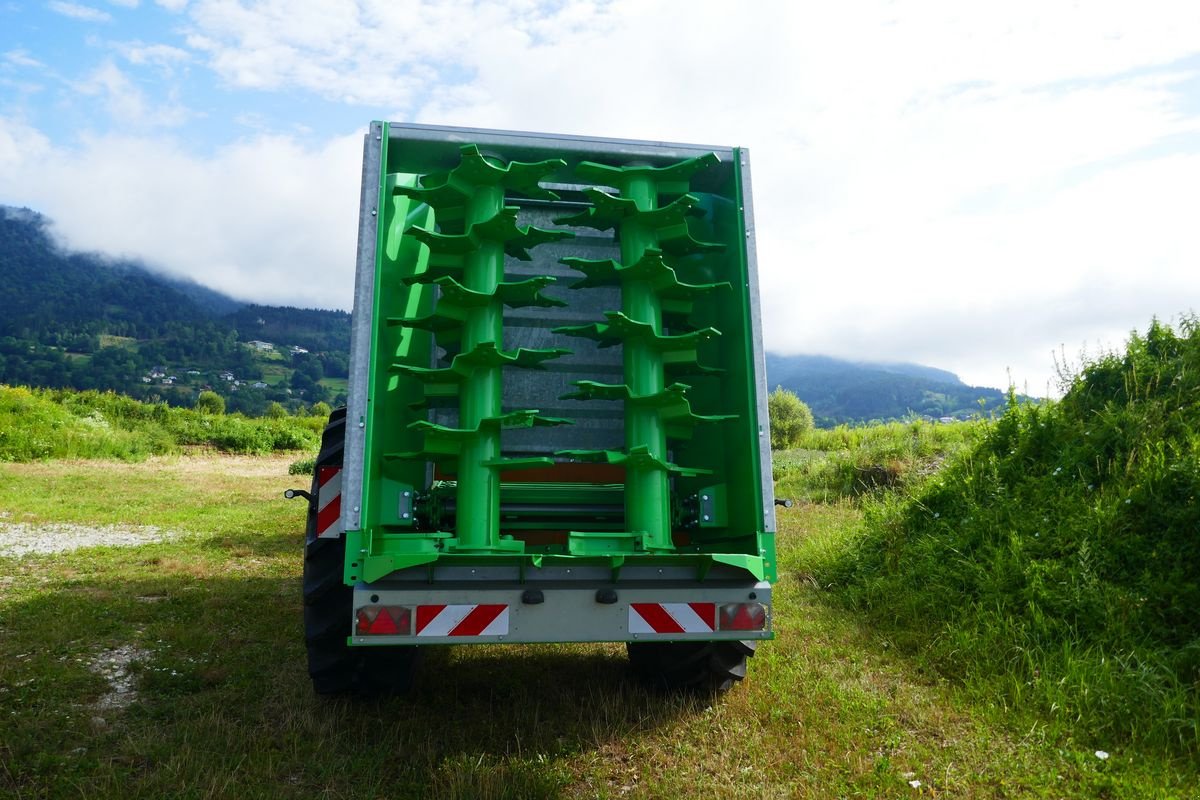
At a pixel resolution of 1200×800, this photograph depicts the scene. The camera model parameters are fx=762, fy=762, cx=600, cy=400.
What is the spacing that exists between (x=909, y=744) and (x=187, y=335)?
5794 inches

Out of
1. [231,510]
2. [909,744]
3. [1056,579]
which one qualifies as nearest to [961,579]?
[1056,579]

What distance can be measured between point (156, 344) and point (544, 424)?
→ 5582 inches

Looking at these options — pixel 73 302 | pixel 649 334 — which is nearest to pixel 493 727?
pixel 649 334

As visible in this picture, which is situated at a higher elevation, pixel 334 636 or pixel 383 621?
pixel 383 621

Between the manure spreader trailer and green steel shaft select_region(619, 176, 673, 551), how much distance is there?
1 centimetres

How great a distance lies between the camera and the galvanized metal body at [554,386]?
2.87m

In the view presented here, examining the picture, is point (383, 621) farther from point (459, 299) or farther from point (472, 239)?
point (472, 239)

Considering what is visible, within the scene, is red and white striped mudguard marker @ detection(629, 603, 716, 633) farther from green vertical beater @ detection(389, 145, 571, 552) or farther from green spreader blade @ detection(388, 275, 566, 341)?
green spreader blade @ detection(388, 275, 566, 341)

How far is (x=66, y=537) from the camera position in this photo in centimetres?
841

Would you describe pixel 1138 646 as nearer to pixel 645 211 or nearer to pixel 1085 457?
pixel 1085 457

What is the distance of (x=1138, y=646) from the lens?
3.74m

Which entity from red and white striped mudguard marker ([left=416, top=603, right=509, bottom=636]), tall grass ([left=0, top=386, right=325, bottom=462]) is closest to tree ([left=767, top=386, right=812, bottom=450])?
tall grass ([left=0, top=386, right=325, bottom=462])

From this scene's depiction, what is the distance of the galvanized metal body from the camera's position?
2.87m

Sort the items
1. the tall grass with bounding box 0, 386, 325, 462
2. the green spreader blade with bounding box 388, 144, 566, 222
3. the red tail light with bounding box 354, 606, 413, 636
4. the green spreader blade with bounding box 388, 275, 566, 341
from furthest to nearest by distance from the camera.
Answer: the tall grass with bounding box 0, 386, 325, 462 < the green spreader blade with bounding box 388, 144, 566, 222 < the green spreader blade with bounding box 388, 275, 566, 341 < the red tail light with bounding box 354, 606, 413, 636
